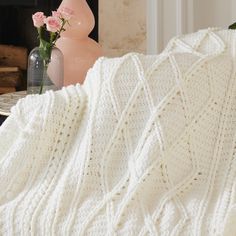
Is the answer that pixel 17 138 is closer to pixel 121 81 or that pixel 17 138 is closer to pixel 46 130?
pixel 46 130

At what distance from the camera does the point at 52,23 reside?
5.90 ft

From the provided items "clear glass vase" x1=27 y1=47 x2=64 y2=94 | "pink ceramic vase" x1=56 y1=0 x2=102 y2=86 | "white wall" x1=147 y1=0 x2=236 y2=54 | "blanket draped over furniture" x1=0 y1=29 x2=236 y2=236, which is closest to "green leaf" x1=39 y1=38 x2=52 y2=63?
"clear glass vase" x1=27 y1=47 x2=64 y2=94

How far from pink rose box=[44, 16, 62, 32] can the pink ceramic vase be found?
0.48 ft

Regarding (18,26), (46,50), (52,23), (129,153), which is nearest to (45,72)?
(46,50)

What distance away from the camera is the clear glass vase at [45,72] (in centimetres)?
187

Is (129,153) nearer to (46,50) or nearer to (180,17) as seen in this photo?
(46,50)

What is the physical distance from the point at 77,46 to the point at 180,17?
85cm

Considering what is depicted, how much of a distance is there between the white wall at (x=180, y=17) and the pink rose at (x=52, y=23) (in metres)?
0.90

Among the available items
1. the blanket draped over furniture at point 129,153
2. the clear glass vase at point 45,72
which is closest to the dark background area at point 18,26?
the clear glass vase at point 45,72

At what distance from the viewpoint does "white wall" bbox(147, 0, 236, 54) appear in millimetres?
2641

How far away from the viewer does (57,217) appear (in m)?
1.17

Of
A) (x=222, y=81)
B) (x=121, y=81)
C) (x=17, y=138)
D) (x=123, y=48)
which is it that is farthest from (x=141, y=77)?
(x=123, y=48)

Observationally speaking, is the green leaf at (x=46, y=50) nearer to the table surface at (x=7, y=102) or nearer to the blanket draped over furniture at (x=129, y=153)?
the table surface at (x=7, y=102)

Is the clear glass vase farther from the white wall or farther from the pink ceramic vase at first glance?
the white wall
